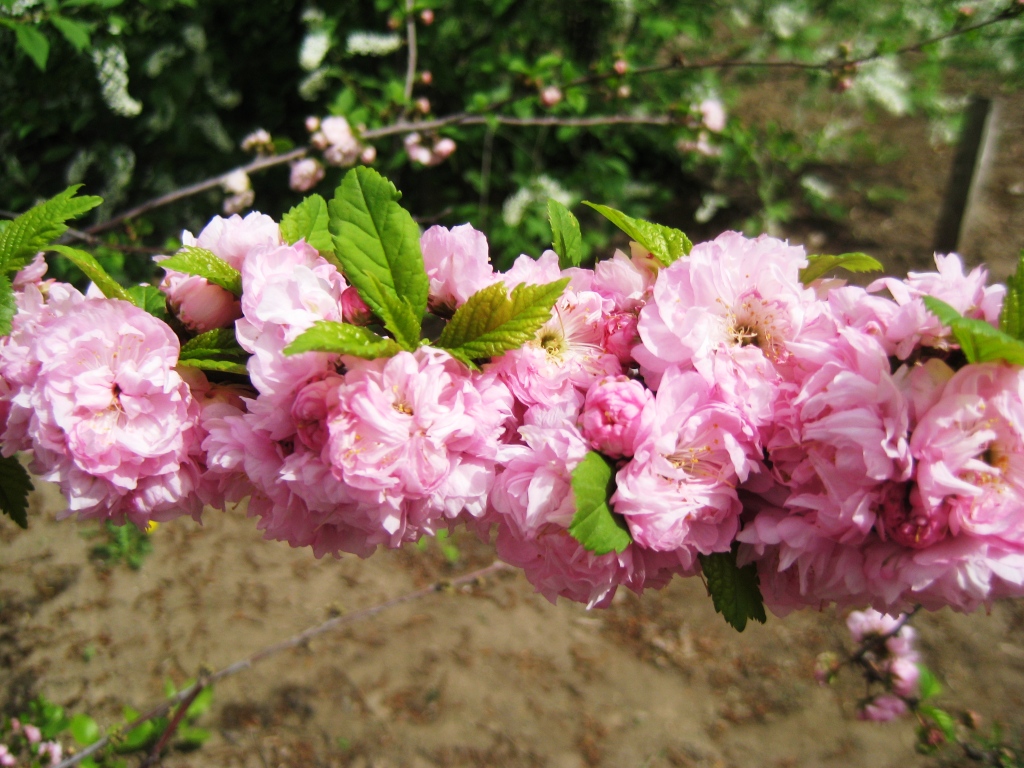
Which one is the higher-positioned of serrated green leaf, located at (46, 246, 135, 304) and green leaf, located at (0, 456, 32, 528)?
serrated green leaf, located at (46, 246, 135, 304)

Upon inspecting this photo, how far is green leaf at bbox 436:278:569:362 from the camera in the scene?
818mm

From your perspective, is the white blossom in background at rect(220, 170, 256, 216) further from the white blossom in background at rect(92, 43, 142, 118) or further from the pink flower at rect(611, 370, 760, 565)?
the pink flower at rect(611, 370, 760, 565)

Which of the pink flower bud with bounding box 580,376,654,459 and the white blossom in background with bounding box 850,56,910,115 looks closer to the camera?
the pink flower bud with bounding box 580,376,654,459

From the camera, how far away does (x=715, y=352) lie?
0.84m

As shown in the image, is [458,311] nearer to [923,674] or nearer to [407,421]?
[407,421]

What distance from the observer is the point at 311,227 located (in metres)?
1.02

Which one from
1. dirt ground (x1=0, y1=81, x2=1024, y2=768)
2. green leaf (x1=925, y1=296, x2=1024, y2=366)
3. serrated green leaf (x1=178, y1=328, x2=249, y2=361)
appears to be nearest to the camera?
green leaf (x1=925, y1=296, x2=1024, y2=366)

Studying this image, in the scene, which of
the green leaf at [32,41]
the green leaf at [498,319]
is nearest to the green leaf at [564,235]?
the green leaf at [498,319]

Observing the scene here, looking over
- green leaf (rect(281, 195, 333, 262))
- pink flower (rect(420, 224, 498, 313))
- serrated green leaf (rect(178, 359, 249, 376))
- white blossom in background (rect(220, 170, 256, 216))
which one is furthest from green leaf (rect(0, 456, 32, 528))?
white blossom in background (rect(220, 170, 256, 216))

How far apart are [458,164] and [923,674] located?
3.08m

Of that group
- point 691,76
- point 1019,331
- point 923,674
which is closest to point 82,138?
point 691,76

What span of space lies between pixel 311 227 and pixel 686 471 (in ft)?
1.95

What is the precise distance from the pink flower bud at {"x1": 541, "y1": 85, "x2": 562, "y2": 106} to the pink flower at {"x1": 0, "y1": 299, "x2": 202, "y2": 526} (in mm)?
2129

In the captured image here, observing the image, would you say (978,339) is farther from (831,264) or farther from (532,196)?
(532,196)
